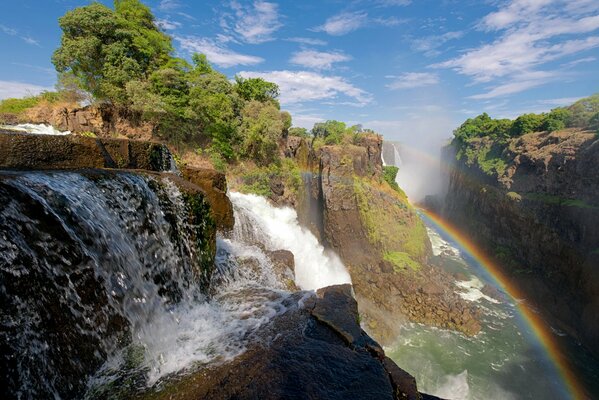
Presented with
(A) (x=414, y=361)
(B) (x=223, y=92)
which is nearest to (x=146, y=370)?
(A) (x=414, y=361)

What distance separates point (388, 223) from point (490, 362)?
51.8ft

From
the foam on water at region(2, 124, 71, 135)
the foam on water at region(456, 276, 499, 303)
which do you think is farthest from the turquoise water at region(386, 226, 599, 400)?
the foam on water at region(2, 124, 71, 135)

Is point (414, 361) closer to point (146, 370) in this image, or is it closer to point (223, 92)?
point (146, 370)

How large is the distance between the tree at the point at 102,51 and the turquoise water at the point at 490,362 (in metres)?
26.0

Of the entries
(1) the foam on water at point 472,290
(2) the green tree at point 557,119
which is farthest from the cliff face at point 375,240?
(2) the green tree at point 557,119

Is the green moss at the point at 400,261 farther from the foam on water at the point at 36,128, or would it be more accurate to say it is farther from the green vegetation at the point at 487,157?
the foam on water at the point at 36,128

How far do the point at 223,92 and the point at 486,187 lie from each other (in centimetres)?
3551

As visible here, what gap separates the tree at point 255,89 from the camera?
Result: 2709cm

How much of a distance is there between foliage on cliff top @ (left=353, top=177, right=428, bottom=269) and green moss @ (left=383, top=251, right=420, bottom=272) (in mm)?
480

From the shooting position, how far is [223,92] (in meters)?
23.0

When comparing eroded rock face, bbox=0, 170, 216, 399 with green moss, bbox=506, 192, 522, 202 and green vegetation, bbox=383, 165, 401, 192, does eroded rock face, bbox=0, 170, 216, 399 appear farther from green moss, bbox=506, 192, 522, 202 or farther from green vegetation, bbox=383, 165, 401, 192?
green moss, bbox=506, 192, 522, 202

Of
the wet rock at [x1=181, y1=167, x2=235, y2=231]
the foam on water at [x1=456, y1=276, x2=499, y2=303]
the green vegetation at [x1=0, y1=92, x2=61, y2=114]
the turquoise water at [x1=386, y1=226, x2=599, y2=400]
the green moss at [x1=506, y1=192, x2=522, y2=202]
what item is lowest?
the turquoise water at [x1=386, y1=226, x2=599, y2=400]

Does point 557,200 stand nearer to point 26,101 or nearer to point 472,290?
point 472,290

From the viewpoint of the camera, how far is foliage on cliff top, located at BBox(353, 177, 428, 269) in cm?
2947
